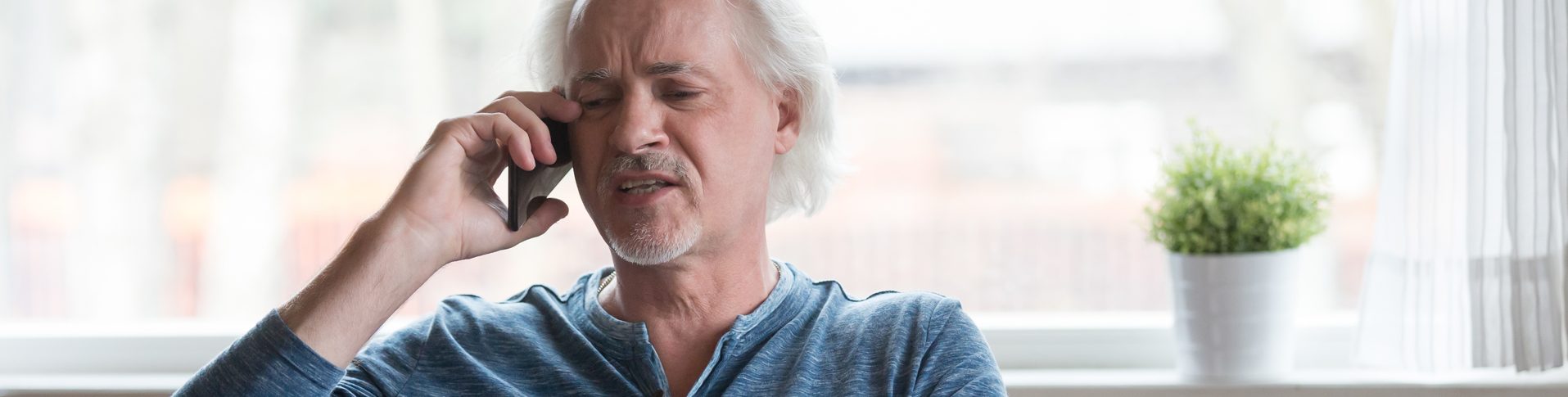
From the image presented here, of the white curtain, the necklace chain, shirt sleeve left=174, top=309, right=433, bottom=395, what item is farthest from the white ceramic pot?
shirt sleeve left=174, top=309, right=433, bottom=395

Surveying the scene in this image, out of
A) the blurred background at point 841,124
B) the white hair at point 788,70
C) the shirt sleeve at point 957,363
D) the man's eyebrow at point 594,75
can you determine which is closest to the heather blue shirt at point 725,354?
the shirt sleeve at point 957,363

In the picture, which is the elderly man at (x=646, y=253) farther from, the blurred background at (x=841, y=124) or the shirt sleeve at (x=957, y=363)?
the blurred background at (x=841, y=124)

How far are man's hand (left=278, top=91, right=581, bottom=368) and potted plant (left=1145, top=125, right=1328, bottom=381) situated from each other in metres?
1.00

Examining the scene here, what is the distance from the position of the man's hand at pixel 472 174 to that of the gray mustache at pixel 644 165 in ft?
0.23

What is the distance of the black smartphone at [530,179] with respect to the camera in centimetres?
152

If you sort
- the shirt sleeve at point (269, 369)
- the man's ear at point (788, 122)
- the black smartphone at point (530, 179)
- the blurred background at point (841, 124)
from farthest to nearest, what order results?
the blurred background at point (841, 124) < the man's ear at point (788, 122) < the black smartphone at point (530, 179) < the shirt sleeve at point (269, 369)

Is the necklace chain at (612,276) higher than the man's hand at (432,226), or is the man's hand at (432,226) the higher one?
the man's hand at (432,226)

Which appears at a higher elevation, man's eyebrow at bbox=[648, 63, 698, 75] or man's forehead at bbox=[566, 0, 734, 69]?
man's forehead at bbox=[566, 0, 734, 69]

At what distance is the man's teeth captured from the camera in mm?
1458

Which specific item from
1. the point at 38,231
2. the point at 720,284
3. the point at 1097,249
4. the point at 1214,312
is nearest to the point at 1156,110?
the point at 1097,249

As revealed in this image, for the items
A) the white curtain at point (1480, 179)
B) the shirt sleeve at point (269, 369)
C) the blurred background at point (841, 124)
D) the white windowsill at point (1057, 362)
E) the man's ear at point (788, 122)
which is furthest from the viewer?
the blurred background at point (841, 124)

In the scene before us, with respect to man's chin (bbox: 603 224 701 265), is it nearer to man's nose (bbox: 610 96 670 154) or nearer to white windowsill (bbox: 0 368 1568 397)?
man's nose (bbox: 610 96 670 154)

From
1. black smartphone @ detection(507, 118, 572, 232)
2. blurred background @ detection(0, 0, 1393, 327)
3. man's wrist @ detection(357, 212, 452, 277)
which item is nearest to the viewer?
man's wrist @ detection(357, 212, 452, 277)

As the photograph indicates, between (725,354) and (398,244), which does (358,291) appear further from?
(725,354)
